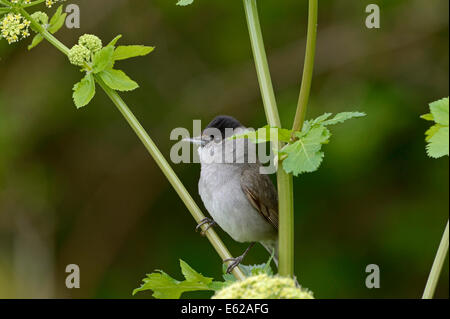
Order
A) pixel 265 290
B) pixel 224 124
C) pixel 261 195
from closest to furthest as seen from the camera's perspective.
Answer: pixel 265 290, pixel 224 124, pixel 261 195

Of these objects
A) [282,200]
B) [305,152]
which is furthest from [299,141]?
[282,200]

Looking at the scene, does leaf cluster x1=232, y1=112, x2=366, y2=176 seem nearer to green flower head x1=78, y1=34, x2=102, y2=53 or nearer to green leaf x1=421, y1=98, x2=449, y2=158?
green leaf x1=421, y1=98, x2=449, y2=158

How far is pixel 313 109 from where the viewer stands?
602cm

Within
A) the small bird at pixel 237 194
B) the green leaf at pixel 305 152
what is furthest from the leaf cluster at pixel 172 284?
the small bird at pixel 237 194

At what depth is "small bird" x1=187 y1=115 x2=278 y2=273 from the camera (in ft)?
10.8

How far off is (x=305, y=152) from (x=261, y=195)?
5.59 ft

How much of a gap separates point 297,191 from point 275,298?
4917 mm

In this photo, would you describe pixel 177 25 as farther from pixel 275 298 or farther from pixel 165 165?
pixel 275 298

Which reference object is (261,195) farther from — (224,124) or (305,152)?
(305,152)

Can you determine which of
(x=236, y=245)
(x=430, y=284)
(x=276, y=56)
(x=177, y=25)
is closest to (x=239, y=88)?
(x=276, y=56)

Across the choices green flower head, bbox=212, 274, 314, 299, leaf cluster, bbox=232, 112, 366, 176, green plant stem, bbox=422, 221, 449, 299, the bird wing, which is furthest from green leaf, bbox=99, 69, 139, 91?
the bird wing

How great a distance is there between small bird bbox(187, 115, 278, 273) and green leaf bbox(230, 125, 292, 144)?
1496 mm

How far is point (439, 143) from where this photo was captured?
59.8 inches

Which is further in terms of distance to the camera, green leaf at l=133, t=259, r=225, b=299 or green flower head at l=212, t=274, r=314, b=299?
green leaf at l=133, t=259, r=225, b=299
